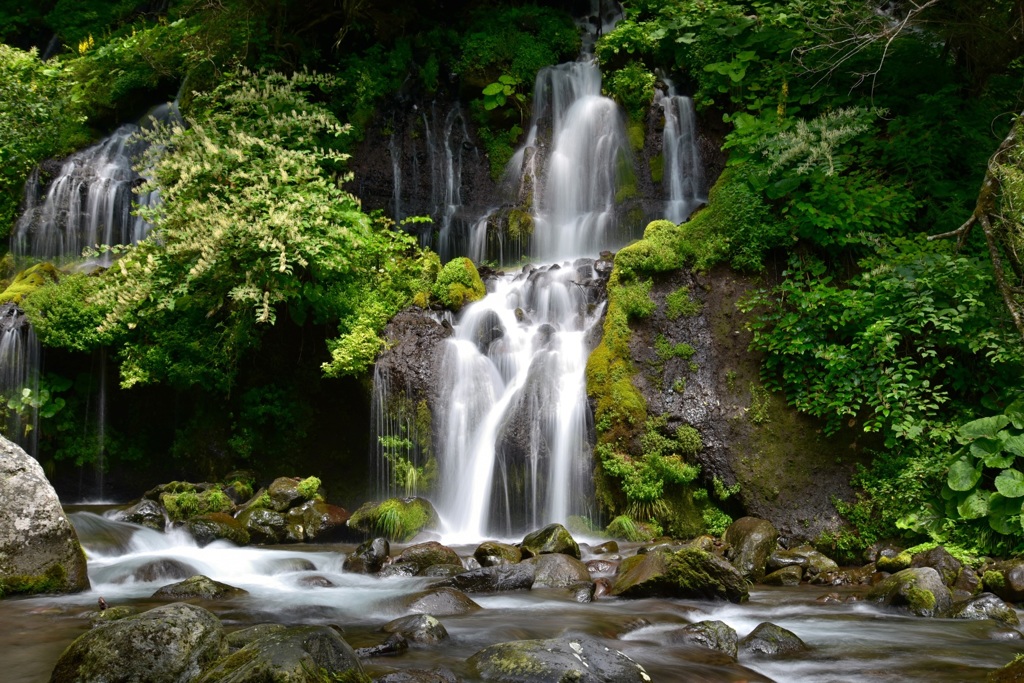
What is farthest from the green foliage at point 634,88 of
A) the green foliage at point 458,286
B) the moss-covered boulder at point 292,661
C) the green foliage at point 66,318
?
the moss-covered boulder at point 292,661

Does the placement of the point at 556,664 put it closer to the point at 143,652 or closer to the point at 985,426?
the point at 143,652

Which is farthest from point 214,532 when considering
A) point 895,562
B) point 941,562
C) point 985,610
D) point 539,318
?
point 985,610

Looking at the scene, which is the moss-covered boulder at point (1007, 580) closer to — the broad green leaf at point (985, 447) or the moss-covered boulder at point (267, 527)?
the broad green leaf at point (985, 447)

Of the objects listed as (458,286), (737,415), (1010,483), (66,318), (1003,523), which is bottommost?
(1003,523)

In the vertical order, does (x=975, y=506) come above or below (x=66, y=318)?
below

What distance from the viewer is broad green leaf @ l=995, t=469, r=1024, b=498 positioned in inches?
297

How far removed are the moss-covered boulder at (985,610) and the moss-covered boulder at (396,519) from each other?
230 inches

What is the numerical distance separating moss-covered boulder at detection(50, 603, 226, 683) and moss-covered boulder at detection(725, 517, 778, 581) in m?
5.30

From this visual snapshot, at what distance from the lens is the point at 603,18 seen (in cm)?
1794

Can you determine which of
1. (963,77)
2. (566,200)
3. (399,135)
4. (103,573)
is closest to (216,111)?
(399,135)

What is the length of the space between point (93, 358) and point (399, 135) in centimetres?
710

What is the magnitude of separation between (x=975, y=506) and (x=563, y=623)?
14.6 ft

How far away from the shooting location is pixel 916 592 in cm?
681

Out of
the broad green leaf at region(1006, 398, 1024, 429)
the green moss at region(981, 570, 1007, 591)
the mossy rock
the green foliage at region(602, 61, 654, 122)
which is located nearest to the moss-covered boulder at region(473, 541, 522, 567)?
the green moss at region(981, 570, 1007, 591)
